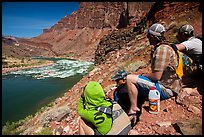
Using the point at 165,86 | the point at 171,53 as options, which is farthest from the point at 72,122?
the point at 171,53

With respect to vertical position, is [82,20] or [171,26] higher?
[82,20]

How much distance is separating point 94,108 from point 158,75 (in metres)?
1.37

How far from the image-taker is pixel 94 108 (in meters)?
3.24

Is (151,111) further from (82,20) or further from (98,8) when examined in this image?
(82,20)

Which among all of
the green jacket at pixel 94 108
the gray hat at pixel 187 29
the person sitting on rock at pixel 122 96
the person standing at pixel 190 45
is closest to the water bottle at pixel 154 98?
the person sitting on rock at pixel 122 96

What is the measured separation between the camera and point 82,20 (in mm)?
146500

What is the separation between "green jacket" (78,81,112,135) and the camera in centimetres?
317

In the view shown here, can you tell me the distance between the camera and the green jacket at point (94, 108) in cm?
317

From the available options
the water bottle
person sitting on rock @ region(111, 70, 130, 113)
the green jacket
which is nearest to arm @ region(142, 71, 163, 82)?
the water bottle

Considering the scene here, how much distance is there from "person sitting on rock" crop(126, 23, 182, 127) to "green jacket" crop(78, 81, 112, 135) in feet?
2.63

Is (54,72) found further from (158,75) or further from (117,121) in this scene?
(117,121)

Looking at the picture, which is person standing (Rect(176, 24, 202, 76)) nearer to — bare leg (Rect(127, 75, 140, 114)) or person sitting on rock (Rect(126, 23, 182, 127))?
person sitting on rock (Rect(126, 23, 182, 127))

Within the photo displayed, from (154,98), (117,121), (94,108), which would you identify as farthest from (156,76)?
(94,108)

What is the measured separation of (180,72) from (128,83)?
3.57 feet
